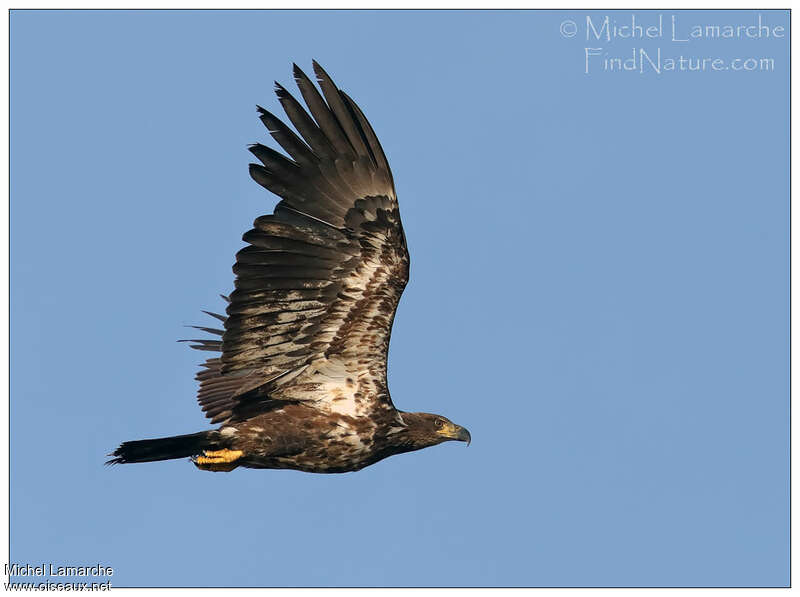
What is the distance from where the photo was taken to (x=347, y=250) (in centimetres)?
1283

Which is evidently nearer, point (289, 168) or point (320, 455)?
point (289, 168)

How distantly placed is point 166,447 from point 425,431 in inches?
114

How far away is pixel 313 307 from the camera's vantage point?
12938 mm

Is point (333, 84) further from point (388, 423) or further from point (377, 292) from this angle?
point (388, 423)

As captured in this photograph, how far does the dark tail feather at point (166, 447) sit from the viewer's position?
12.8m

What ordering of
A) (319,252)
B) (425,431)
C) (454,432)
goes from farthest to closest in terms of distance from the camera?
(454,432)
(425,431)
(319,252)

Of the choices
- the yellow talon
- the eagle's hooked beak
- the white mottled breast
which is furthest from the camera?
the eagle's hooked beak

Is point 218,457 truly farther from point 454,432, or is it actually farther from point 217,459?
point 454,432

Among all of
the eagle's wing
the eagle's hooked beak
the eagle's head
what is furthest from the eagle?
the eagle's hooked beak

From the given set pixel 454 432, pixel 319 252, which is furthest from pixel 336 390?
pixel 454 432

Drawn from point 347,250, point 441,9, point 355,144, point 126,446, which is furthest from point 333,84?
point 441,9

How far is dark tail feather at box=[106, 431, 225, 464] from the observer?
1282 cm

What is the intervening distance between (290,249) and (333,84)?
1.67 m

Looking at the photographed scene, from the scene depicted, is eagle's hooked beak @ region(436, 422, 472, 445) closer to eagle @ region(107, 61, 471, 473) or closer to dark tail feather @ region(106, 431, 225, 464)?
eagle @ region(107, 61, 471, 473)
